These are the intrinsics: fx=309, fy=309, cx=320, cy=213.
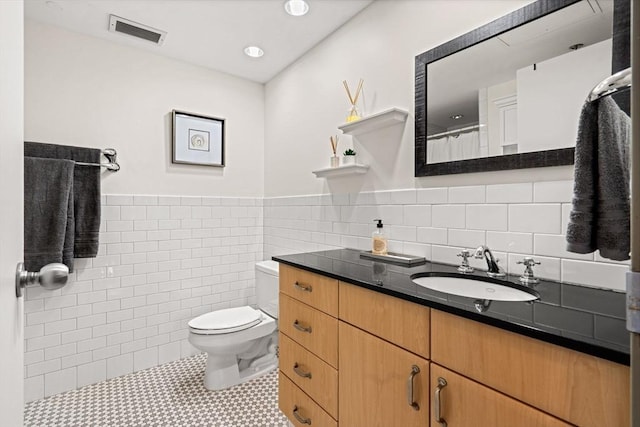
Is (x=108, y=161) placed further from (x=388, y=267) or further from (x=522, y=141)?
(x=522, y=141)

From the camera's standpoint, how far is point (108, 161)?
7.15ft

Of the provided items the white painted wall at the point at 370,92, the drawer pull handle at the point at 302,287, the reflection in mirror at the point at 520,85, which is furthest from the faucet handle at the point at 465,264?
the drawer pull handle at the point at 302,287

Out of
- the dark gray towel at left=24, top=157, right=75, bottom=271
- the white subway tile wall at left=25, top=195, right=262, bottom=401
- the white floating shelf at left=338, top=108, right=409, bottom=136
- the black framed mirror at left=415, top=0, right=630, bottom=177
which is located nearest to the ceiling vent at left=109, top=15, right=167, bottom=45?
the dark gray towel at left=24, top=157, right=75, bottom=271

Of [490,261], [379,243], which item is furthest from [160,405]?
[490,261]

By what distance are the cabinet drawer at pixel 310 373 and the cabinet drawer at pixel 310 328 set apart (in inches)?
1.4

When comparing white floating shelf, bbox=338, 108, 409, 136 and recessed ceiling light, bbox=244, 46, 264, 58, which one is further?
recessed ceiling light, bbox=244, 46, 264, 58

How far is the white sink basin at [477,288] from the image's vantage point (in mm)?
1102

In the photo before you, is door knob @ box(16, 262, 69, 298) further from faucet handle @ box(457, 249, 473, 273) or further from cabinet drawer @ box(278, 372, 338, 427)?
faucet handle @ box(457, 249, 473, 273)

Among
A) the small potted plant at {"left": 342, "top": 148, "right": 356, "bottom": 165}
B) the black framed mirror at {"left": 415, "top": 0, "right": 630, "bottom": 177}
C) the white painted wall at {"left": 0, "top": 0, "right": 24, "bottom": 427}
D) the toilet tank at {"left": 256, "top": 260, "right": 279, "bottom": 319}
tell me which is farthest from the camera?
the toilet tank at {"left": 256, "top": 260, "right": 279, "bottom": 319}

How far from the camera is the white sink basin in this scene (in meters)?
1.10

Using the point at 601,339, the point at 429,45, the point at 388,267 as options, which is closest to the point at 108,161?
the point at 388,267

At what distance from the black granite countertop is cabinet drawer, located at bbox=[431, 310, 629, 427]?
0.03m

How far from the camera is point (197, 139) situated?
8.30 feet

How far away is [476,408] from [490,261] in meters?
0.61
